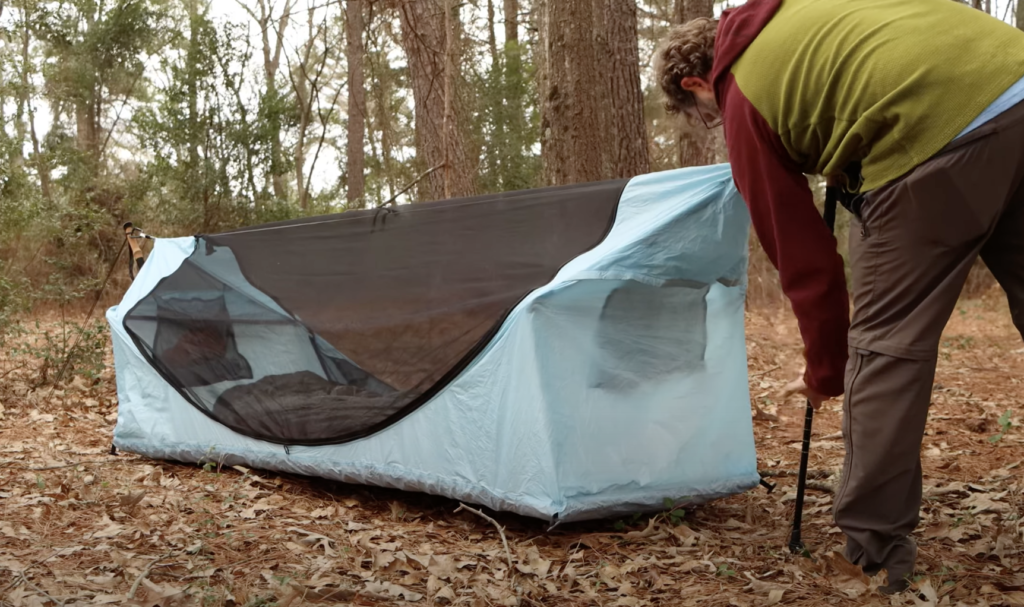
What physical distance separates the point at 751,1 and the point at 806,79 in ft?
1.05

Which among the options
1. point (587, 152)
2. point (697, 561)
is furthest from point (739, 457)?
point (587, 152)

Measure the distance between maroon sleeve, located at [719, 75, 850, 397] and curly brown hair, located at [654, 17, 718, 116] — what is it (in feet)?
0.53

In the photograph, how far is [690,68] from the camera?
245cm

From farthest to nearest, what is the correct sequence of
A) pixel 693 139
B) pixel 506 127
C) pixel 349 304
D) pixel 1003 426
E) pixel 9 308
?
1. pixel 506 127
2. pixel 693 139
3. pixel 9 308
4. pixel 1003 426
5. pixel 349 304

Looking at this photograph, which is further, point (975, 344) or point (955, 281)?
point (975, 344)

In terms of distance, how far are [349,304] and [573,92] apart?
193 centimetres

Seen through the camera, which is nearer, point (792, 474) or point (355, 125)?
point (792, 474)

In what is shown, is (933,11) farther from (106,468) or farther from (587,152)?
(106,468)

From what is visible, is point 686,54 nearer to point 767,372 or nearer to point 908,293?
point 908,293

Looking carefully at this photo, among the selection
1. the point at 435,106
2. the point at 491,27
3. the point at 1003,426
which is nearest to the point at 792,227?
the point at 1003,426

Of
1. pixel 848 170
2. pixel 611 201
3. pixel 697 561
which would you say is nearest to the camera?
pixel 848 170

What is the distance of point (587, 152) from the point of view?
4836 mm

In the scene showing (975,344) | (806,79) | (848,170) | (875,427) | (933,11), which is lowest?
(975,344)

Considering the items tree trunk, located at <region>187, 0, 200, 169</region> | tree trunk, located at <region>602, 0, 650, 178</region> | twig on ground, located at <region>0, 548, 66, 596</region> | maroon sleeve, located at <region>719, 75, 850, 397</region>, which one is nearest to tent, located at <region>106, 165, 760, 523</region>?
maroon sleeve, located at <region>719, 75, 850, 397</region>
